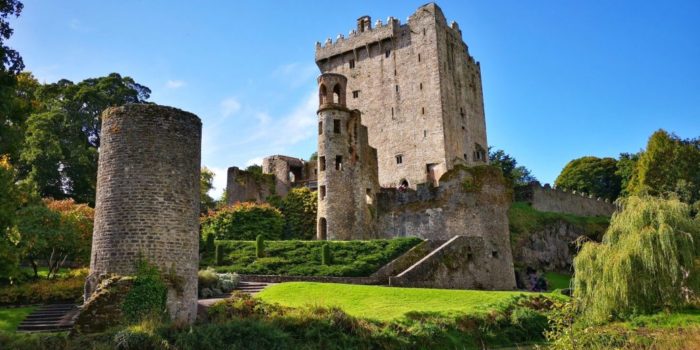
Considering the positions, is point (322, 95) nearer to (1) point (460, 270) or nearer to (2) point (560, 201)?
(1) point (460, 270)

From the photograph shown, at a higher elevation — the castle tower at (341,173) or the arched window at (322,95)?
the arched window at (322,95)

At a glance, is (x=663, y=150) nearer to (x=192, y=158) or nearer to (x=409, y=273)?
(x=409, y=273)

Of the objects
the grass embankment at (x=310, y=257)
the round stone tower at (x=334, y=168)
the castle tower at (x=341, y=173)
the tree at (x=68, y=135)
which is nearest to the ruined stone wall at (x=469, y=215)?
the castle tower at (x=341, y=173)

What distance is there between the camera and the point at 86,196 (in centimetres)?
4238

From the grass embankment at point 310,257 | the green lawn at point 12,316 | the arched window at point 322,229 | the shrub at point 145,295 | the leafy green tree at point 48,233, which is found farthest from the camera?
the arched window at point 322,229

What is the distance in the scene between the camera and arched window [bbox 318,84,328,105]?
39.6 m

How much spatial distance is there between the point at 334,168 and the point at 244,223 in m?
6.42

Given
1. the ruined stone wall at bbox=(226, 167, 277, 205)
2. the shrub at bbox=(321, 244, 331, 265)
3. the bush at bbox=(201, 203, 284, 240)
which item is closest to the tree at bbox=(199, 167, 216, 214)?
the ruined stone wall at bbox=(226, 167, 277, 205)

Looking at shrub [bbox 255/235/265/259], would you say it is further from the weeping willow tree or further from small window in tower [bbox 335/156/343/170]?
the weeping willow tree

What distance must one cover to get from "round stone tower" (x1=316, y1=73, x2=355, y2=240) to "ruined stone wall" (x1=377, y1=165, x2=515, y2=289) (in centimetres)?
302

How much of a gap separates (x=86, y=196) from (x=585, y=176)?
161 ft

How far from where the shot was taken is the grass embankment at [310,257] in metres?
28.0

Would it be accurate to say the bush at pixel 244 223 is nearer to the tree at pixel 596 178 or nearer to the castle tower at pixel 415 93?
the castle tower at pixel 415 93

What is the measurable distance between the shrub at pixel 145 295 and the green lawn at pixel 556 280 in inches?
908
